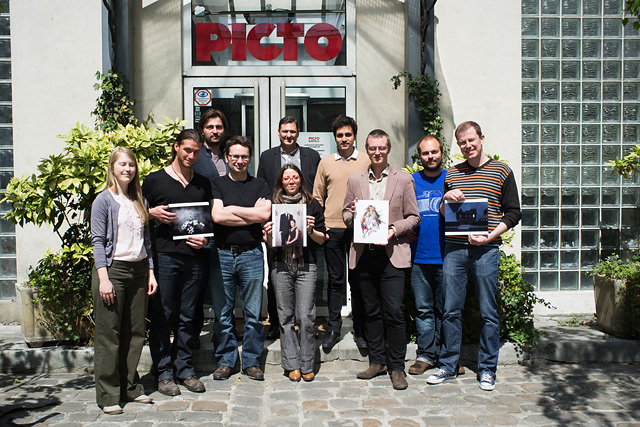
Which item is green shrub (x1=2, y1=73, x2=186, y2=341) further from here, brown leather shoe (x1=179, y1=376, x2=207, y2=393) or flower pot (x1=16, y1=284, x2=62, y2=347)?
brown leather shoe (x1=179, y1=376, x2=207, y2=393)

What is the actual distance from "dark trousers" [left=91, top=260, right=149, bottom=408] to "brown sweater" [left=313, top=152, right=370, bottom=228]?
181 cm

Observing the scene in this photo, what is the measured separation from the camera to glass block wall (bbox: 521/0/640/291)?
24.3 feet

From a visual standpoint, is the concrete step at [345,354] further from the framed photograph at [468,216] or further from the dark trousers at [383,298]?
the framed photograph at [468,216]

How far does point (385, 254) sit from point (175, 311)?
1.94 meters

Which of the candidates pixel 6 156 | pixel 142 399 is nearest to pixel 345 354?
pixel 142 399

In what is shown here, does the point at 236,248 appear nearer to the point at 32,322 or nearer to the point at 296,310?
the point at 296,310

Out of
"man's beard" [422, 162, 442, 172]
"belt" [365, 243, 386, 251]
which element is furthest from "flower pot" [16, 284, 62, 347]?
"man's beard" [422, 162, 442, 172]

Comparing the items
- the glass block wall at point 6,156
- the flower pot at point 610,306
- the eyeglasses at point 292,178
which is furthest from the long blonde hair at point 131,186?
the flower pot at point 610,306

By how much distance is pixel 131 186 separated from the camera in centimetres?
470

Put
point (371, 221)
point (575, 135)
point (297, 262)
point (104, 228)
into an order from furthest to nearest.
A: 1. point (575, 135)
2. point (297, 262)
3. point (371, 221)
4. point (104, 228)

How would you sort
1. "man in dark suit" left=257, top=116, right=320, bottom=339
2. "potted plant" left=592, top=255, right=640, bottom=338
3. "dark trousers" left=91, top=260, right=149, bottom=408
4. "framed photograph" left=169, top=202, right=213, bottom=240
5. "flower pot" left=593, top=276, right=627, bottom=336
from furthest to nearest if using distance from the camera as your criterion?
"flower pot" left=593, top=276, right=627, bottom=336
"potted plant" left=592, top=255, right=640, bottom=338
"man in dark suit" left=257, top=116, right=320, bottom=339
"framed photograph" left=169, top=202, right=213, bottom=240
"dark trousers" left=91, top=260, right=149, bottom=408

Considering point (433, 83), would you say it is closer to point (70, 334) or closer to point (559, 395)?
point (559, 395)

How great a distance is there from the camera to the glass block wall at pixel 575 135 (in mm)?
7402

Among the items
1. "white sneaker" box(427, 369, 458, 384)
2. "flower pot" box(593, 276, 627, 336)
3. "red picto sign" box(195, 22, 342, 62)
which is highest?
"red picto sign" box(195, 22, 342, 62)
